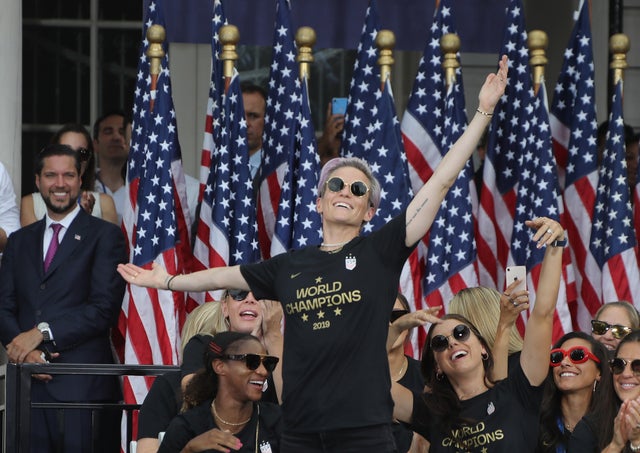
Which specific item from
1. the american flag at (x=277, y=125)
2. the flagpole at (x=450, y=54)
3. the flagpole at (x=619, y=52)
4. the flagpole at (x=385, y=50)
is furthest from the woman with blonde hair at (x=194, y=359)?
the flagpole at (x=619, y=52)

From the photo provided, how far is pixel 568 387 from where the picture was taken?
670cm

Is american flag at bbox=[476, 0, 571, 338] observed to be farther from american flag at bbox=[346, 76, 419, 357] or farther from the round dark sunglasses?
the round dark sunglasses

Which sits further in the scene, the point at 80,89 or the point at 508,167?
the point at 80,89

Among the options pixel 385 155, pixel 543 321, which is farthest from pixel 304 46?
pixel 543 321

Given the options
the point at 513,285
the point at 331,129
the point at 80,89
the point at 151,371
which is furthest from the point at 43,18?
the point at 513,285

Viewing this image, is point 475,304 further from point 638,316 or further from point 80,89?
point 80,89

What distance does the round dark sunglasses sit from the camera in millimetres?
6676

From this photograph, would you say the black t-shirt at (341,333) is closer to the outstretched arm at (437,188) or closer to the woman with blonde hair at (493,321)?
the outstretched arm at (437,188)

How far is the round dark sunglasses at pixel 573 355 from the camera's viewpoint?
6676mm

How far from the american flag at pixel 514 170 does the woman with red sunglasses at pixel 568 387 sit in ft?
8.70

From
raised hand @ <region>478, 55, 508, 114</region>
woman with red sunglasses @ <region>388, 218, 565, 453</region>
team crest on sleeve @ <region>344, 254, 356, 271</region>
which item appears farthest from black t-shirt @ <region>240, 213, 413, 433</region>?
woman with red sunglasses @ <region>388, 218, 565, 453</region>

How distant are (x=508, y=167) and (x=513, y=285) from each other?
3662mm

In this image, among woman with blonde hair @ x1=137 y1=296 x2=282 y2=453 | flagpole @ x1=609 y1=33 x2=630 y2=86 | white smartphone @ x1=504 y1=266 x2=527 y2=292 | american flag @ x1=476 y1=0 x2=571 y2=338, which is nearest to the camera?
white smartphone @ x1=504 y1=266 x2=527 y2=292

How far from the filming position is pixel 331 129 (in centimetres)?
1010
